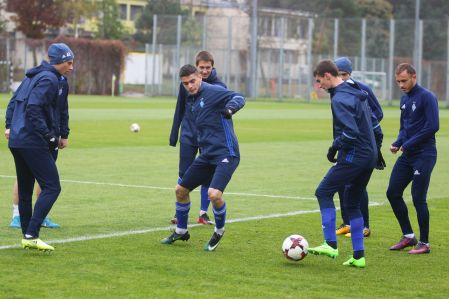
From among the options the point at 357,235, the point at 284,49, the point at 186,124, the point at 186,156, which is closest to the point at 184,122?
the point at 186,124

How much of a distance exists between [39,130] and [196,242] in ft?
7.39

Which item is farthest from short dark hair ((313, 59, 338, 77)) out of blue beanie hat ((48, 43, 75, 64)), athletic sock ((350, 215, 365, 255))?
blue beanie hat ((48, 43, 75, 64))

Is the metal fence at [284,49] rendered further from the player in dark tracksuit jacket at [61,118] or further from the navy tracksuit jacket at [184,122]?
the player in dark tracksuit jacket at [61,118]

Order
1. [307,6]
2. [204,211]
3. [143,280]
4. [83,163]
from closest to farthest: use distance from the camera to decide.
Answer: [143,280], [204,211], [83,163], [307,6]

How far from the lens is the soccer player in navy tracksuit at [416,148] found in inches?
431

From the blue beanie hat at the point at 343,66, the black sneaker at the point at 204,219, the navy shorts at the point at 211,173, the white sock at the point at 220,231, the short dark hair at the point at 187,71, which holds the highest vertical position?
the blue beanie hat at the point at 343,66

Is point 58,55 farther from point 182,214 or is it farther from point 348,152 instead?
point 348,152

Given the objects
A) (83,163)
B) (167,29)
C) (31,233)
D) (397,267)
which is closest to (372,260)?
(397,267)

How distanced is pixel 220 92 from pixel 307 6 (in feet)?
267

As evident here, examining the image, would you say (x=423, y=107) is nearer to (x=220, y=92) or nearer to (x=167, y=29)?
(x=220, y=92)

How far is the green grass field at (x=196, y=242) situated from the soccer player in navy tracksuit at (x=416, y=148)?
0.35 metres

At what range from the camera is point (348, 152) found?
995cm

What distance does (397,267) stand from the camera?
1008cm

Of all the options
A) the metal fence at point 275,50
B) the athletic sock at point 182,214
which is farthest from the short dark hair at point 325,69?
the metal fence at point 275,50
